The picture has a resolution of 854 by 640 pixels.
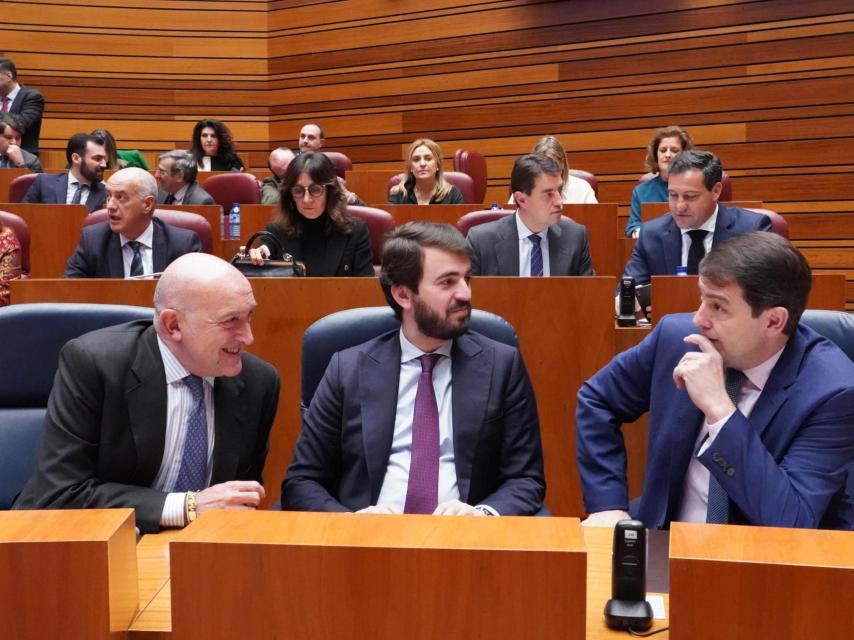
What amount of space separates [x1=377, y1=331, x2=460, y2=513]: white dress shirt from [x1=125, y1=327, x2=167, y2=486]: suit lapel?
48cm

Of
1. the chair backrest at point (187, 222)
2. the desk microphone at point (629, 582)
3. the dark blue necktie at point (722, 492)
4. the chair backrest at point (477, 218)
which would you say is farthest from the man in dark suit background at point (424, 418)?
the chair backrest at point (187, 222)

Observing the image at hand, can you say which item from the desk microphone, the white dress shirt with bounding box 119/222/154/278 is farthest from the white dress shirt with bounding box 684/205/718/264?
the desk microphone

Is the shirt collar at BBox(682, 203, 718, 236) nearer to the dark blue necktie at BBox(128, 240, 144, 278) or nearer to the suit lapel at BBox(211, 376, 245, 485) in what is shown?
the dark blue necktie at BBox(128, 240, 144, 278)

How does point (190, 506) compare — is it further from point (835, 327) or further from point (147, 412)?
point (835, 327)

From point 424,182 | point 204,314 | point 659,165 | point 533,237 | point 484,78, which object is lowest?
point 204,314

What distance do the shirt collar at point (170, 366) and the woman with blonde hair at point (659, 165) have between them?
405 centimetres

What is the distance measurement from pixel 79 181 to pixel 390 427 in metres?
4.63

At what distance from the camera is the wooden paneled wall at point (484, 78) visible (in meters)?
7.18

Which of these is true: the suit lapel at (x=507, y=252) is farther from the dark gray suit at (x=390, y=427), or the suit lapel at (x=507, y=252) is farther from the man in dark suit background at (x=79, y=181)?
the man in dark suit background at (x=79, y=181)

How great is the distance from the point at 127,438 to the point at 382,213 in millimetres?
2876

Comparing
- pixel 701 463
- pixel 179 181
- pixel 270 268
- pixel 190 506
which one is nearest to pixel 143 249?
pixel 270 268

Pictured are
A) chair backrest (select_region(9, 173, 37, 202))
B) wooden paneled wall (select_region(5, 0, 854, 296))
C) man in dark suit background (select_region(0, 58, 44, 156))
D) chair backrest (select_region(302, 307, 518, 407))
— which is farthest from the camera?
man in dark suit background (select_region(0, 58, 44, 156))

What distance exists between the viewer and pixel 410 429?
235 centimetres

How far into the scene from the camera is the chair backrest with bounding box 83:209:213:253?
4676 mm
